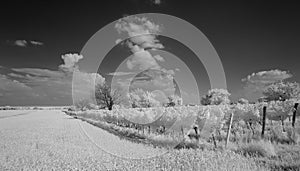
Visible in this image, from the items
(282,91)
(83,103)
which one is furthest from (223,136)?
(83,103)

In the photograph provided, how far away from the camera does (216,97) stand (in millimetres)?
76625

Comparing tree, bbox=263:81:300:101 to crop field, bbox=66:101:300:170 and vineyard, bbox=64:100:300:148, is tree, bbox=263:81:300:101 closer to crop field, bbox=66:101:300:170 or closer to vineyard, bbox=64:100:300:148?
vineyard, bbox=64:100:300:148

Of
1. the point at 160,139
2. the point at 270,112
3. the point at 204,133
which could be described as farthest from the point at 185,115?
the point at 270,112

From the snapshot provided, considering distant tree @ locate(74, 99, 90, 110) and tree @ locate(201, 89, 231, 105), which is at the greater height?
tree @ locate(201, 89, 231, 105)

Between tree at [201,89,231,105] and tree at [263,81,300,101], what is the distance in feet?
51.0

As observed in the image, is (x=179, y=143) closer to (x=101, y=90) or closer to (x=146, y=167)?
(x=146, y=167)

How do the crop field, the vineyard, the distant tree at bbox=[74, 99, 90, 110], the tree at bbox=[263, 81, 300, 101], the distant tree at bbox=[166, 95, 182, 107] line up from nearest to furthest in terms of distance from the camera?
the crop field → the vineyard → the tree at bbox=[263, 81, 300, 101] → the distant tree at bbox=[166, 95, 182, 107] → the distant tree at bbox=[74, 99, 90, 110]

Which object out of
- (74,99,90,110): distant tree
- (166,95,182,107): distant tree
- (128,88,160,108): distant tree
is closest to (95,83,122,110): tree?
(128,88,160,108): distant tree

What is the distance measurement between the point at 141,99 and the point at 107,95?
38.1 ft

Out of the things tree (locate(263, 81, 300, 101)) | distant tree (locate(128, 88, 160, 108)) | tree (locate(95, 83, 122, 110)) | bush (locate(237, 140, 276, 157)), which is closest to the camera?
bush (locate(237, 140, 276, 157))

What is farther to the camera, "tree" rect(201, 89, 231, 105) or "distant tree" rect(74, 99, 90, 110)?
"distant tree" rect(74, 99, 90, 110)

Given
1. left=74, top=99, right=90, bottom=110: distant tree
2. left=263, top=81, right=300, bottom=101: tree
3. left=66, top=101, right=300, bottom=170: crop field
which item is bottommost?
left=74, top=99, right=90, bottom=110: distant tree

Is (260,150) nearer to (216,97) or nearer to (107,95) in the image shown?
(107,95)

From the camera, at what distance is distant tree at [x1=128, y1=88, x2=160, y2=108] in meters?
60.1
